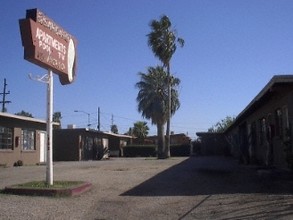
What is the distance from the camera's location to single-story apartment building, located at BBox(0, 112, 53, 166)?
94.8 ft

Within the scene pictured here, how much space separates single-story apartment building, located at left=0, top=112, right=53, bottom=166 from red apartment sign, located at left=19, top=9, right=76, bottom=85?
13.8 metres

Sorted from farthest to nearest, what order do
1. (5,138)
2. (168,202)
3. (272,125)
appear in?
(5,138) < (272,125) < (168,202)

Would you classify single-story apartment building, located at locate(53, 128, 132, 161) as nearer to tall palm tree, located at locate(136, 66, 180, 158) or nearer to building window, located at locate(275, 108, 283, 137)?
tall palm tree, located at locate(136, 66, 180, 158)

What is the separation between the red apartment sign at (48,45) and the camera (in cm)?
1234

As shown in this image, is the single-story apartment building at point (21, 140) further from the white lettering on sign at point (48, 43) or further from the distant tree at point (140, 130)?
the distant tree at point (140, 130)

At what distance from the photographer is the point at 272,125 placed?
790 inches

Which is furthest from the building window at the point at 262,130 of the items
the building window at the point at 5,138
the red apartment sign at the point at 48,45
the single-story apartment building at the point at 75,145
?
the single-story apartment building at the point at 75,145

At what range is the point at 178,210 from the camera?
395 inches

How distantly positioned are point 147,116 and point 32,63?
118ft

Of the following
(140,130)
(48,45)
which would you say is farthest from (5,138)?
(140,130)

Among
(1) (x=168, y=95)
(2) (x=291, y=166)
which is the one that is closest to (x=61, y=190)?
(2) (x=291, y=166)

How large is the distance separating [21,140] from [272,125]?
1787 cm

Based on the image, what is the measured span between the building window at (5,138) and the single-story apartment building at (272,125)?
14388 mm

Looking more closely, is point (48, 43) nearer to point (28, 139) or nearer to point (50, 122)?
point (50, 122)
